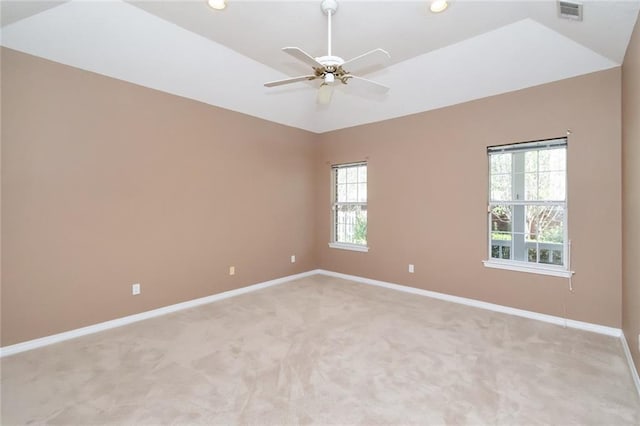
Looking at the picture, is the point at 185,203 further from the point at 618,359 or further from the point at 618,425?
the point at 618,359

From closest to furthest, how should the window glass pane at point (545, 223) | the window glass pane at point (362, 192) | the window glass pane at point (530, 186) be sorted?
the window glass pane at point (545, 223)
the window glass pane at point (530, 186)
the window glass pane at point (362, 192)

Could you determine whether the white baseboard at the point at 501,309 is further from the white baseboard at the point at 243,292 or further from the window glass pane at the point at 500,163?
the window glass pane at the point at 500,163

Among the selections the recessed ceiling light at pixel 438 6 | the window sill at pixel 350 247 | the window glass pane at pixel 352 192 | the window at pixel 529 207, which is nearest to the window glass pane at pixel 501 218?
the window at pixel 529 207

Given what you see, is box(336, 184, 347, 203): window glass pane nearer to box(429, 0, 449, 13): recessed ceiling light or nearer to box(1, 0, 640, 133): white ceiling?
box(1, 0, 640, 133): white ceiling

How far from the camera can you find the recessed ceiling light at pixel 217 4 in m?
2.61

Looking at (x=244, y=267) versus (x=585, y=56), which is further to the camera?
(x=244, y=267)

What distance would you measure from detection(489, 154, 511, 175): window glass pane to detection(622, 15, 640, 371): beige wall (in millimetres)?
1060

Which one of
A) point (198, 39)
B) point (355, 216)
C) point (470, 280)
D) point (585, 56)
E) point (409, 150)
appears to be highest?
point (198, 39)

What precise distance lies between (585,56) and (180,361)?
4.81 meters

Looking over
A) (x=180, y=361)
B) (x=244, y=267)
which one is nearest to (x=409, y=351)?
(x=180, y=361)

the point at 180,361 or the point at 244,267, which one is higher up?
the point at 244,267

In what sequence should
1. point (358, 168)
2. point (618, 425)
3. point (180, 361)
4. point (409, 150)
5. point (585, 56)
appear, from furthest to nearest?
point (358, 168), point (409, 150), point (585, 56), point (180, 361), point (618, 425)

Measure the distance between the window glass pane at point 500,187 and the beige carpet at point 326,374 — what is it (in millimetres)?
1483

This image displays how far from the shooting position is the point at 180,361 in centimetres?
255
